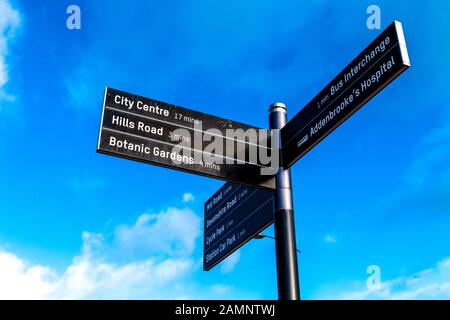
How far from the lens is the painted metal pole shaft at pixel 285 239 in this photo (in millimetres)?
5320

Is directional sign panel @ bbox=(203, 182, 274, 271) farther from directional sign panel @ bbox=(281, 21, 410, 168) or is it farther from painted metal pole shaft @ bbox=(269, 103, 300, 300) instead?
directional sign panel @ bbox=(281, 21, 410, 168)

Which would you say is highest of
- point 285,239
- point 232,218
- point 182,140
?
point 182,140

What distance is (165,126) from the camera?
18.5 feet

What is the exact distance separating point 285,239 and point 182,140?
1.53m

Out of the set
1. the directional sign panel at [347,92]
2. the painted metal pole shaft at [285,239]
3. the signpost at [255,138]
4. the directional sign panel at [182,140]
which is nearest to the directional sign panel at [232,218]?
the signpost at [255,138]

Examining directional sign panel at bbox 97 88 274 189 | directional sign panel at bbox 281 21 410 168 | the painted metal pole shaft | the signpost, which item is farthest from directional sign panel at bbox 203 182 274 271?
directional sign panel at bbox 281 21 410 168

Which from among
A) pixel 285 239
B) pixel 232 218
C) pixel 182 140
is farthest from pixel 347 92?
pixel 232 218

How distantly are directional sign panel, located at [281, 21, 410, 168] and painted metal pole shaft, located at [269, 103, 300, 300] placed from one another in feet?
0.81

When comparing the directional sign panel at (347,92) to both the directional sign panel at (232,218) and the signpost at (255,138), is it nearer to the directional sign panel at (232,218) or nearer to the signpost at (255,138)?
the signpost at (255,138)

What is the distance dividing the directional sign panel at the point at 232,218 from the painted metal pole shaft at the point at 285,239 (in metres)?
0.16

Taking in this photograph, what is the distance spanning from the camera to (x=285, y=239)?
18.3ft

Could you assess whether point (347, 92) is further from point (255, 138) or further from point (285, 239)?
point (285, 239)

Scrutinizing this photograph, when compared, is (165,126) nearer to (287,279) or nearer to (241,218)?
(241,218)
